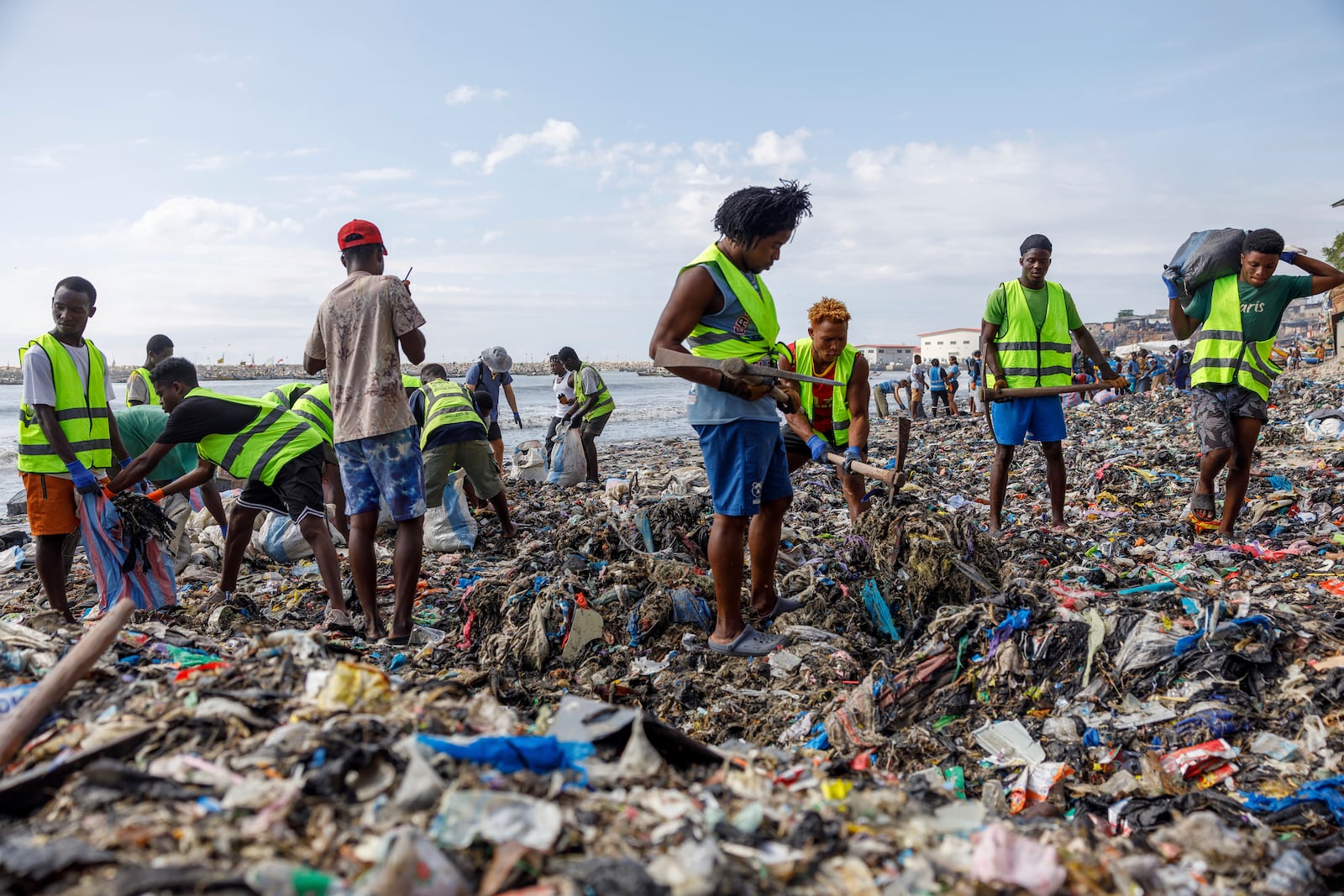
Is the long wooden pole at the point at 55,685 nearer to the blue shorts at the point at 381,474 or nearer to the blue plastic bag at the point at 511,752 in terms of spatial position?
the blue plastic bag at the point at 511,752

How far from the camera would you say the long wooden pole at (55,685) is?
1793mm

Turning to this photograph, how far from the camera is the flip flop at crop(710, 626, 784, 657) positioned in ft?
10.6

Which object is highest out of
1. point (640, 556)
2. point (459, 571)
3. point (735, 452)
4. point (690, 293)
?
point (690, 293)

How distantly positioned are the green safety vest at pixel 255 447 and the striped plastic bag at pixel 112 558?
0.56 metres

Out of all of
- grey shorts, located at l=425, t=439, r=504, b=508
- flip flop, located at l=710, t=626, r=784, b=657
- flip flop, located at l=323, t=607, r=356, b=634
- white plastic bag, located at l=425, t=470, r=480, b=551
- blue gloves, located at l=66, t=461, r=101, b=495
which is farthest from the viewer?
white plastic bag, located at l=425, t=470, r=480, b=551

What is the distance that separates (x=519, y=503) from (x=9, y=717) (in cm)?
591

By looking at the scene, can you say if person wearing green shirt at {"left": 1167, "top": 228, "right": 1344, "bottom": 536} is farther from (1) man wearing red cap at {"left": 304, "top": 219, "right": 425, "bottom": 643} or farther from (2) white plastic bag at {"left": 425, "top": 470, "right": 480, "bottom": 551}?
(2) white plastic bag at {"left": 425, "top": 470, "right": 480, "bottom": 551}

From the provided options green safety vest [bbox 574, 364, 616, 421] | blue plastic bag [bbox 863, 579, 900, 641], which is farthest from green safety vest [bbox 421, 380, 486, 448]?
blue plastic bag [bbox 863, 579, 900, 641]

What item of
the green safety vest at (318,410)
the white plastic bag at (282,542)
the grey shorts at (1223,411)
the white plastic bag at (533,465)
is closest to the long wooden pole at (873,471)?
the grey shorts at (1223,411)

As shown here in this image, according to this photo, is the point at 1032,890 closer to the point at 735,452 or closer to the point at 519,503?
the point at 735,452

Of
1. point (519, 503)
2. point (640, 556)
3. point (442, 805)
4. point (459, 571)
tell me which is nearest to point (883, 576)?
point (640, 556)

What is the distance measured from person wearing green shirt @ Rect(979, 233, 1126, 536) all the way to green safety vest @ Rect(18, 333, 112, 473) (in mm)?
5114

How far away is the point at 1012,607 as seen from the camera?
10.1 feet

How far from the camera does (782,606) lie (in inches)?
141
